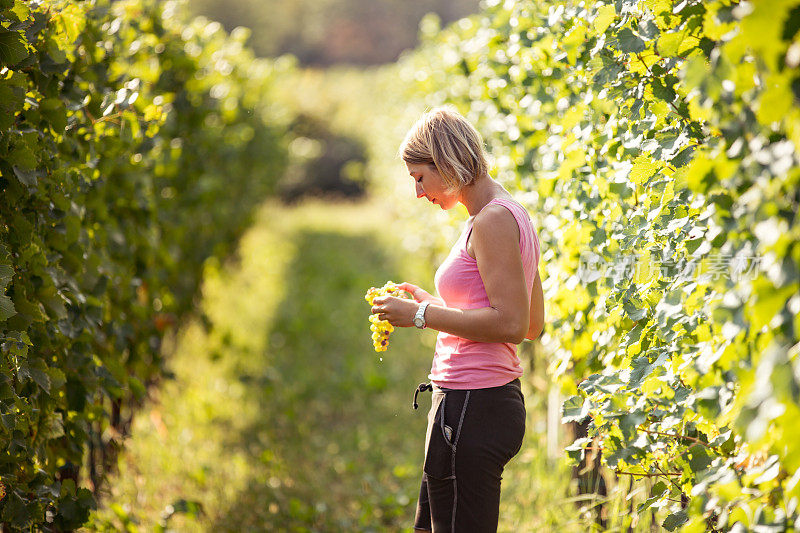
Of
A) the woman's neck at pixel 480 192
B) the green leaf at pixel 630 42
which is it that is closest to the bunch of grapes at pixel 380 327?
the woman's neck at pixel 480 192

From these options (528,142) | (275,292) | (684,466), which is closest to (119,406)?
(528,142)

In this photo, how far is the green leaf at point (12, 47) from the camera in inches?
88.7

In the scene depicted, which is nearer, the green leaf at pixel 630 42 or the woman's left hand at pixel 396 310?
the green leaf at pixel 630 42

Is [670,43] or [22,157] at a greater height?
[670,43]

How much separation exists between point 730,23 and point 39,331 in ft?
8.02

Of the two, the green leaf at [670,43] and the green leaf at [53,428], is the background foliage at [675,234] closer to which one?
the green leaf at [670,43]

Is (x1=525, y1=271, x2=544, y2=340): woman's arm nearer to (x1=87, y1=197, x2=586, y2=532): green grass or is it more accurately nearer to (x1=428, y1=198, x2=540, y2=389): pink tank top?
(x1=428, y1=198, x2=540, y2=389): pink tank top

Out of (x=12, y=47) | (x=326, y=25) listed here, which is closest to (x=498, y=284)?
(x=12, y=47)

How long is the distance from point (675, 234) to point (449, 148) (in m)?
0.71

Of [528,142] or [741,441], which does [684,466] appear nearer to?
[741,441]

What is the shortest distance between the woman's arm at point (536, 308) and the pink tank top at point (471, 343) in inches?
4.2

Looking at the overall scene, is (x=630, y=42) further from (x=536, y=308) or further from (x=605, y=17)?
(x=536, y=308)

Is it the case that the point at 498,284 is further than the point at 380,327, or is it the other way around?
the point at 380,327

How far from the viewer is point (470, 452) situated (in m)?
2.17
